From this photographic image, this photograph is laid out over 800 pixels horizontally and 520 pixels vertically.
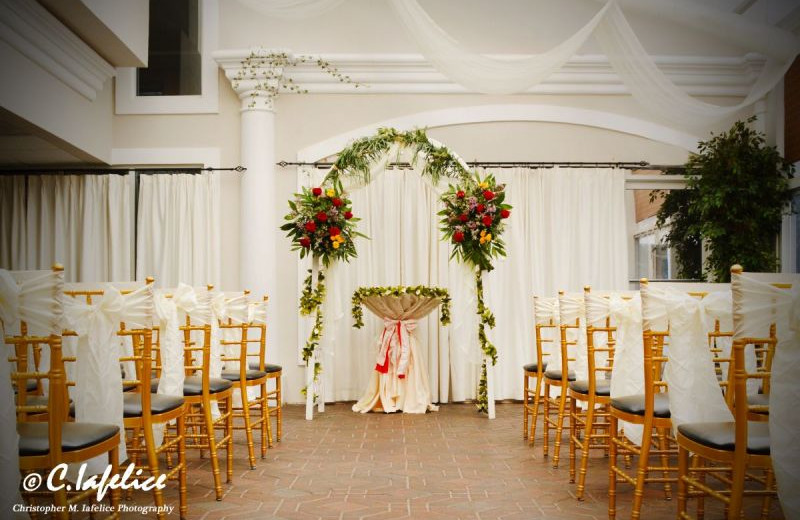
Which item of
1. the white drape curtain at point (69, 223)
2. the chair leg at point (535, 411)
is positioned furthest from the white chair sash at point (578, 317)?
the white drape curtain at point (69, 223)

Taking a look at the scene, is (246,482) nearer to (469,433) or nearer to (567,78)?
(469,433)

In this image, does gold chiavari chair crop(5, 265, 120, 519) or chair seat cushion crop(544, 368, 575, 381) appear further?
chair seat cushion crop(544, 368, 575, 381)

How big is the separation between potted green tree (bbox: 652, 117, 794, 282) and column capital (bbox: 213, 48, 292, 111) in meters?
4.63

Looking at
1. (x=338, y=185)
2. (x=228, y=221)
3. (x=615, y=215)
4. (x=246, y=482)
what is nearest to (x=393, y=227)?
(x=338, y=185)

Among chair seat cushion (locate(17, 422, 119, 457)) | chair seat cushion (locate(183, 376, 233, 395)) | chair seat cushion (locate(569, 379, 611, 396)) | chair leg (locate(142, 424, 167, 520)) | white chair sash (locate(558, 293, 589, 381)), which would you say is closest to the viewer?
chair seat cushion (locate(17, 422, 119, 457))

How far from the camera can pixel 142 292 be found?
3271mm

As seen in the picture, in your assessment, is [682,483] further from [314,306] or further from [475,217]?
[314,306]

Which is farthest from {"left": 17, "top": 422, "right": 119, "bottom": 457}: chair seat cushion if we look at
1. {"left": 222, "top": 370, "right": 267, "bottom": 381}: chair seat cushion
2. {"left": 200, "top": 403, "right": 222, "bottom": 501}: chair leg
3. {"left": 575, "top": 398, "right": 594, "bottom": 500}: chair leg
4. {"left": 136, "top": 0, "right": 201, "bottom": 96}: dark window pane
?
{"left": 136, "top": 0, "right": 201, "bottom": 96}: dark window pane

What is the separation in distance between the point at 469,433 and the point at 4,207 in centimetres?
572

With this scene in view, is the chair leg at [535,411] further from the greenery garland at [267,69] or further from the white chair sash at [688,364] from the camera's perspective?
the greenery garland at [267,69]

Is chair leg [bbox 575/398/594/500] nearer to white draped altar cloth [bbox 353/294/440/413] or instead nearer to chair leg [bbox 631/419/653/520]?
chair leg [bbox 631/419/653/520]

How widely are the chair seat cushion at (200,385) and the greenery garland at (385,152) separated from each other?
2.84 metres

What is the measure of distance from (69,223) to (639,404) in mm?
6644

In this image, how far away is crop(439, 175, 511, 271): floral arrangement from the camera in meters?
6.63
